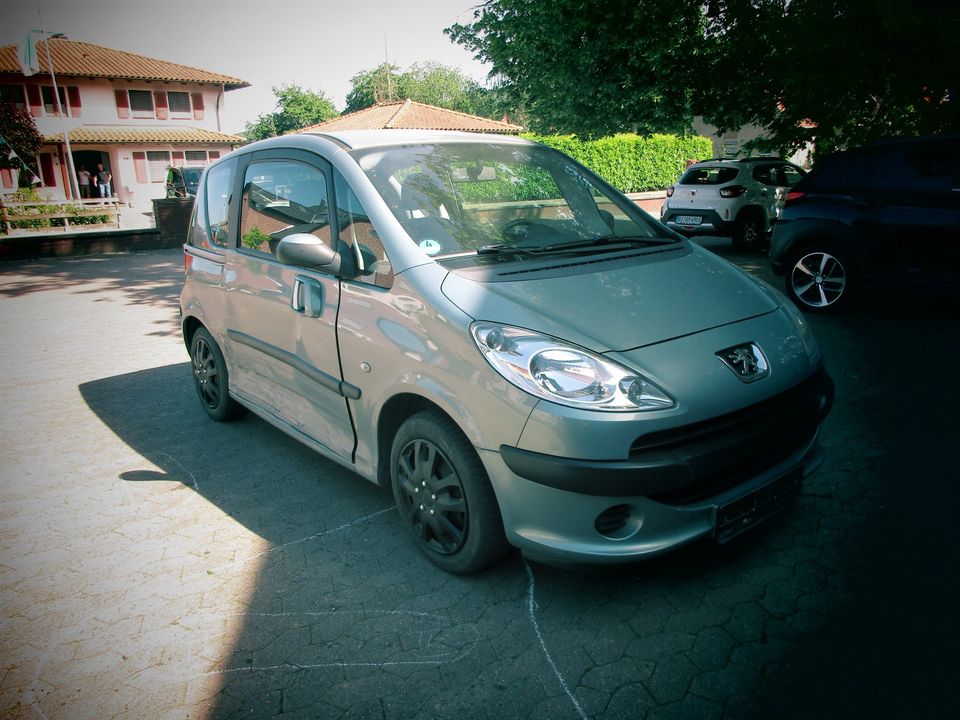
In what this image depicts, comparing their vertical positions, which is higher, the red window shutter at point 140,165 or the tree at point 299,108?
the tree at point 299,108

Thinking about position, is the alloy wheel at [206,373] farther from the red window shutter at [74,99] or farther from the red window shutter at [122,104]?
the red window shutter at [122,104]

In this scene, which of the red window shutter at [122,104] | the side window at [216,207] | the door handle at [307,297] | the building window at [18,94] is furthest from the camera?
the red window shutter at [122,104]

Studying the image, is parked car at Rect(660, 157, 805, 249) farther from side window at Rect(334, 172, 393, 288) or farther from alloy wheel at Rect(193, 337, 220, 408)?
side window at Rect(334, 172, 393, 288)

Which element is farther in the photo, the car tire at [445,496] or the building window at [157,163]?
the building window at [157,163]

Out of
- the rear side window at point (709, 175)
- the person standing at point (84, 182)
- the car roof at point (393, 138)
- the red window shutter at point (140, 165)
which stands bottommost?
the person standing at point (84, 182)

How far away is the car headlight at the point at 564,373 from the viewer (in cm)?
244

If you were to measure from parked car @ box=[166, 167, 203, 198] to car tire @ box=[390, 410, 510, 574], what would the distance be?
2487 cm

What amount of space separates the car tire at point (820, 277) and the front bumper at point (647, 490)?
5217 millimetres

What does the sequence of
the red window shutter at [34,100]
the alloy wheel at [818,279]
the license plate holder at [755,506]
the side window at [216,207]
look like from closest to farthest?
the license plate holder at [755,506], the side window at [216,207], the alloy wheel at [818,279], the red window shutter at [34,100]

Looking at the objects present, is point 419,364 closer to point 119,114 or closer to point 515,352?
point 515,352

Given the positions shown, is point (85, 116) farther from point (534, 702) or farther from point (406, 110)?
point (534, 702)

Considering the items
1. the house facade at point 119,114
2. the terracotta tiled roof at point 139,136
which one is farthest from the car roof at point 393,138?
the terracotta tiled roof at point 139,136

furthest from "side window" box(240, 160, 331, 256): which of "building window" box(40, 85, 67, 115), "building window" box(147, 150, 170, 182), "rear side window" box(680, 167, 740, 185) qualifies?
"building window" box(40, 85, 67, 115)

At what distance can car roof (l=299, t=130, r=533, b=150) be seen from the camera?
3480 millimetres
